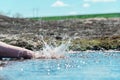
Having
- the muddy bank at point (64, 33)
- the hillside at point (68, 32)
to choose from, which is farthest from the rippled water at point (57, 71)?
the hillside at point (68, 32)

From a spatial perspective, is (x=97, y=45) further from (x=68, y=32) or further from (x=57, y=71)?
(x=57, y=71)

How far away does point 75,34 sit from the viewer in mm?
57406

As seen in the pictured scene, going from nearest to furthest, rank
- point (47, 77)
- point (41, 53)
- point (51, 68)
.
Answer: point (47, 77)
point (51, 68)
point (41, 53)

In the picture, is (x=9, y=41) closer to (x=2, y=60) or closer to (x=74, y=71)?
(x=2, y=60)

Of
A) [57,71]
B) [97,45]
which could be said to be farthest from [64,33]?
[57,71]

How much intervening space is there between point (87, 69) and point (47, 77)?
137 inches

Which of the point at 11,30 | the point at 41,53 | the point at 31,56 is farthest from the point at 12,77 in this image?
the point at 11,30

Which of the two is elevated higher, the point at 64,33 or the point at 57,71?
the point at 57,71

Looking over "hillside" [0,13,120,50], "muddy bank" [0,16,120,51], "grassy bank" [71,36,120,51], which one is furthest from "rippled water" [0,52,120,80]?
"hillside" [0,13,120,50]

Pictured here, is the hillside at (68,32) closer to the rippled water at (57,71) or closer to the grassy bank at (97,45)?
the grassy bank at (97,45)

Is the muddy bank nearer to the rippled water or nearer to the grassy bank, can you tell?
the grassy bank

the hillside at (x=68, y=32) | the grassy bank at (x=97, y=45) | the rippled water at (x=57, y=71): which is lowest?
the hillside at (x=68, y=32)

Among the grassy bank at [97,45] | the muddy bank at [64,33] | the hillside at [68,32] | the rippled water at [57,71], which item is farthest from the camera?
the hillside at [68,32]

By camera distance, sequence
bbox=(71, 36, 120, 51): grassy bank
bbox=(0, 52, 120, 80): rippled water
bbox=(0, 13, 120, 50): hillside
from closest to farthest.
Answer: bbox=(0, 52, 120, 80): rippled water → bbox=(71, 36, 120, 51): grassy bank → bbox=(0, 13, 120, 50): hillside
